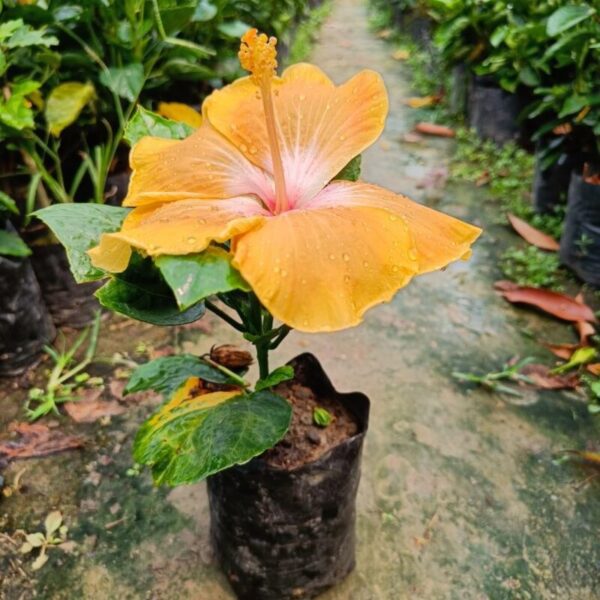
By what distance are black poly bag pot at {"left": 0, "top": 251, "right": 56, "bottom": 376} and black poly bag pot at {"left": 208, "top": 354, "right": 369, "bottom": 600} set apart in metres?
1.06

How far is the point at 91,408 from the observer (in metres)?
1.95

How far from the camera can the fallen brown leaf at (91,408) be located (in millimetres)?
1917

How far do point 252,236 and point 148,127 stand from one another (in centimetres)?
44

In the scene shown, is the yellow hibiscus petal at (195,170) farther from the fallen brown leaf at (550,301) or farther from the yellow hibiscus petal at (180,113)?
the fallen brown leaf at (550,301)

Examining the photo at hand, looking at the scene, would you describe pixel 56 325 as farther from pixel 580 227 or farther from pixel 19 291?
pixel 580 227

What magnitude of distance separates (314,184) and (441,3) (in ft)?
9.98

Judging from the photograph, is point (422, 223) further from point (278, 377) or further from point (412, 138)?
point (412, 138)

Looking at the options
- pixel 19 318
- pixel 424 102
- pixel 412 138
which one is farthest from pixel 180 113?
pixel 424 102

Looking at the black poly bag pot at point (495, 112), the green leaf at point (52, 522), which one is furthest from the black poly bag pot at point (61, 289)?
the black poly bag pot at point (495, 112)

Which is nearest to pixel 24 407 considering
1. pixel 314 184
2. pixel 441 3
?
pixel 314 184

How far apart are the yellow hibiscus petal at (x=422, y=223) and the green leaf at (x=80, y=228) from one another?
1.13 ft

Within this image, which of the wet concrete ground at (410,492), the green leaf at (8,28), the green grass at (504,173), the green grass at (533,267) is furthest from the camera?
the green grass at (504,173)

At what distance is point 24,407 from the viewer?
195 centimetres

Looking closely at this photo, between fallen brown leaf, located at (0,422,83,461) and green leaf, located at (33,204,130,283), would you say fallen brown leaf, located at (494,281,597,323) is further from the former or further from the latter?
green leaf, located at (33,204,130,283)
